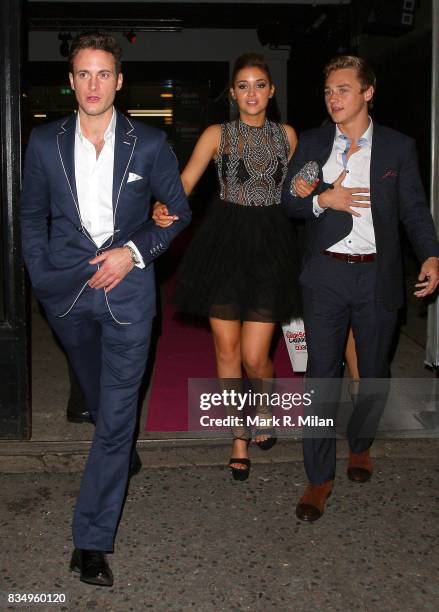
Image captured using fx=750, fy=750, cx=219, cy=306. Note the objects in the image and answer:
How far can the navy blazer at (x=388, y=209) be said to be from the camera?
3.54 meters

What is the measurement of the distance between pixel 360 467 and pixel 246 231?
1430mm

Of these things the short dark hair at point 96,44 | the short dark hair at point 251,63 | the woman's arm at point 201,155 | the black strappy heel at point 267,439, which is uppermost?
the short dark hair at point 251,63

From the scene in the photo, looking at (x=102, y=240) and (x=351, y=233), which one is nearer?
(x=102, y=240)

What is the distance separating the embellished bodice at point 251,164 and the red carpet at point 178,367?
40.2 inches

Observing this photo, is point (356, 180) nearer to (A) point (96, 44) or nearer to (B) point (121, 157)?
(B) point (121, 157)

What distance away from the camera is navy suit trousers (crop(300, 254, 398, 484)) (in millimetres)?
3609

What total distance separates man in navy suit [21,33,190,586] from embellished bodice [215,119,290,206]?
2.73 feet

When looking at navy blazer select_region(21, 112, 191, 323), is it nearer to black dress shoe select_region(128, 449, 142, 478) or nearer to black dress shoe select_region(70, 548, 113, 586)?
black dress shoe select_region(70, 548, 113, 586)

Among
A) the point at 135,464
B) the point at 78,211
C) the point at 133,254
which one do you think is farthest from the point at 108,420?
the point at 135,464

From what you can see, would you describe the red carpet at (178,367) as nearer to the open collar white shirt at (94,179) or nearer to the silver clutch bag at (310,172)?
the silver clutch bag at (310,172)

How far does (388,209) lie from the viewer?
3551 mm

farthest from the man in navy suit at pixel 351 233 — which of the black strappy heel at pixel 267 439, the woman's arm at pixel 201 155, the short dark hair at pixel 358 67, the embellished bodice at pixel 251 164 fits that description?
the black strappy heel at pixel 267 439

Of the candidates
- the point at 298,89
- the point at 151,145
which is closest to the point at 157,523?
the point at 151,145

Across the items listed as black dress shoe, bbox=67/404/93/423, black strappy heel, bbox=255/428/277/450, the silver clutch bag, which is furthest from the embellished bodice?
black dress shoe, bbox=67/404/93/423
